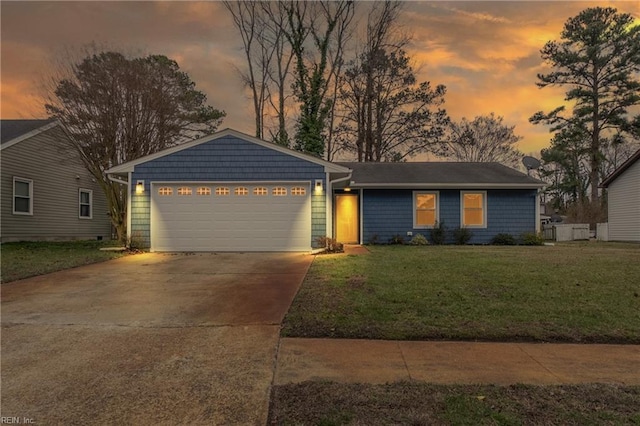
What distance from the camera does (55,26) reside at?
13.7m

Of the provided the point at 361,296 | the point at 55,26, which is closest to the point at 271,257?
the point at 361,296

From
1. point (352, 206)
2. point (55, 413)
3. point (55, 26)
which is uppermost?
point (55, 26)

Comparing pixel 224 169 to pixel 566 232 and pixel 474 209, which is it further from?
pixel 566 232

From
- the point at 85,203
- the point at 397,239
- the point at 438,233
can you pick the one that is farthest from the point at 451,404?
the point at 85,203

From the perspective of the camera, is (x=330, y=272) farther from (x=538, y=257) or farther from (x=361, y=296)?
(x=538, y=257)

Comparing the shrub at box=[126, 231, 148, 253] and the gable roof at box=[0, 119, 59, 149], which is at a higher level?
the gable roof at box=[0, 119, 59, 149]

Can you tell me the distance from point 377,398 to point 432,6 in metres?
14.3

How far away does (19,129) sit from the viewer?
17172 millimetres

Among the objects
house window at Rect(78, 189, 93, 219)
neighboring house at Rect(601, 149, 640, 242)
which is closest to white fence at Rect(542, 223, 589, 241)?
neighboring house at Rect(601, 149, 640, 242)

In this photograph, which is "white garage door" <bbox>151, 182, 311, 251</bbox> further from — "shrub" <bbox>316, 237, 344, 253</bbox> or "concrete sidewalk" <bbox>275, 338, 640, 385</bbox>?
"concrete sidewalk" <bbox>275, 338, 640, 385</bbox>

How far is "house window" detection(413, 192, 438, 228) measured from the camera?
15.5m

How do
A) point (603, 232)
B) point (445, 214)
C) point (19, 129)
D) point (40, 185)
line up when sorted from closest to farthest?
point (445, 214)
point (19, 129)
point (40, 185)
point (603, 232)

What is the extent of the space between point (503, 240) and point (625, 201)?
9.20 meters

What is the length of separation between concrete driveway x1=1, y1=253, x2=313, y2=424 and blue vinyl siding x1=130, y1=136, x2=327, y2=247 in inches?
188
